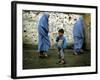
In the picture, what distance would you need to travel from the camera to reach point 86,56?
88.0 inches

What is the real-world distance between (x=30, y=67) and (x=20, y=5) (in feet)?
1.79

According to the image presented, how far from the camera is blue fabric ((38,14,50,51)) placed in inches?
80.3

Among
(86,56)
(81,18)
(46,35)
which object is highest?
(81,18)

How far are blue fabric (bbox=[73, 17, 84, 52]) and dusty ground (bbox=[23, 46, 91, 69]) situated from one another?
0.07 m

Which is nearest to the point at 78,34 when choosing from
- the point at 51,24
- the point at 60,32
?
the point at 60,32

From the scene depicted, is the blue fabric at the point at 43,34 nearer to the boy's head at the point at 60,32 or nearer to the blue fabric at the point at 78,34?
the boy's head at the point at 60,32

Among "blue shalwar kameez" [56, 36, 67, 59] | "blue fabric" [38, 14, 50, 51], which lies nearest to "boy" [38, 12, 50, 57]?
"blue fabric" [38, 14, 50, 51]

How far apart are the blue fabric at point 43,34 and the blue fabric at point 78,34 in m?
0.28

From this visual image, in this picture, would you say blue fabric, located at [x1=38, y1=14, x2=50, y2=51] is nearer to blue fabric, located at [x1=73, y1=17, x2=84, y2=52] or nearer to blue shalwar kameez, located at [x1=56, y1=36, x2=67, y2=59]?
blue shalwar kameez, located at [x1=56, y1=36, x2=67, y2=59]

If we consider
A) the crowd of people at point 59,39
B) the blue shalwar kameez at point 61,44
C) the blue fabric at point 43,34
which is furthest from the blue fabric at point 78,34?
the blue fabric at point 43,34

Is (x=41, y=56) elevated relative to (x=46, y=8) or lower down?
lower down
